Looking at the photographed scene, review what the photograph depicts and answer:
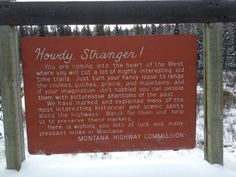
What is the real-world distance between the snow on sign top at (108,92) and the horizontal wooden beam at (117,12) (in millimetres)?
237

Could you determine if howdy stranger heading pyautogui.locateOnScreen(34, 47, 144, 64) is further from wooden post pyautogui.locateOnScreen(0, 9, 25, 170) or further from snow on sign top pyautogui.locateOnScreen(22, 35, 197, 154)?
wooden post pyautogui.locateOnScreen(0, 9, 25, 170)

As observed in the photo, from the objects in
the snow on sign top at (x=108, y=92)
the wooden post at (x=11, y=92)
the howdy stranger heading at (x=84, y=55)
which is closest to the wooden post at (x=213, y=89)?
the snow on sign top at (x=108, y=92)

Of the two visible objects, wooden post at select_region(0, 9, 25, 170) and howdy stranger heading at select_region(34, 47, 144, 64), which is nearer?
wooden post at select_region(0, 9, 25, 170)

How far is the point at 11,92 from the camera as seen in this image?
5.32m

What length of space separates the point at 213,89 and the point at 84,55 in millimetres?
1588

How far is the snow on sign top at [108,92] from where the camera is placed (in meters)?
5.41

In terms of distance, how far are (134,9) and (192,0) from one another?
0.70 metres

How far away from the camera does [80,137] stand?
555 cm

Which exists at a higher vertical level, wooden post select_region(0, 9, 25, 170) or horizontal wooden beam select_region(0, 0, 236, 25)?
horizontal wooden beam select_region(0, 0, 236, 25)

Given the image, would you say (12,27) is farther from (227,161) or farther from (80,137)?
(227,161)

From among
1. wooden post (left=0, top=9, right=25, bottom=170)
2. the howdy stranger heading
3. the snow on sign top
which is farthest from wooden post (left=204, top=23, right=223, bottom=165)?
wooden post (left=0, top=9, right=25, bottom=170)

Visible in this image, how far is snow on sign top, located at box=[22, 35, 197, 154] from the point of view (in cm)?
541

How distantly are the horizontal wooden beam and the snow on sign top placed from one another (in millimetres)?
237

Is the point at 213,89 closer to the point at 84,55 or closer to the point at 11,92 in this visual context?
the point at 84,55
